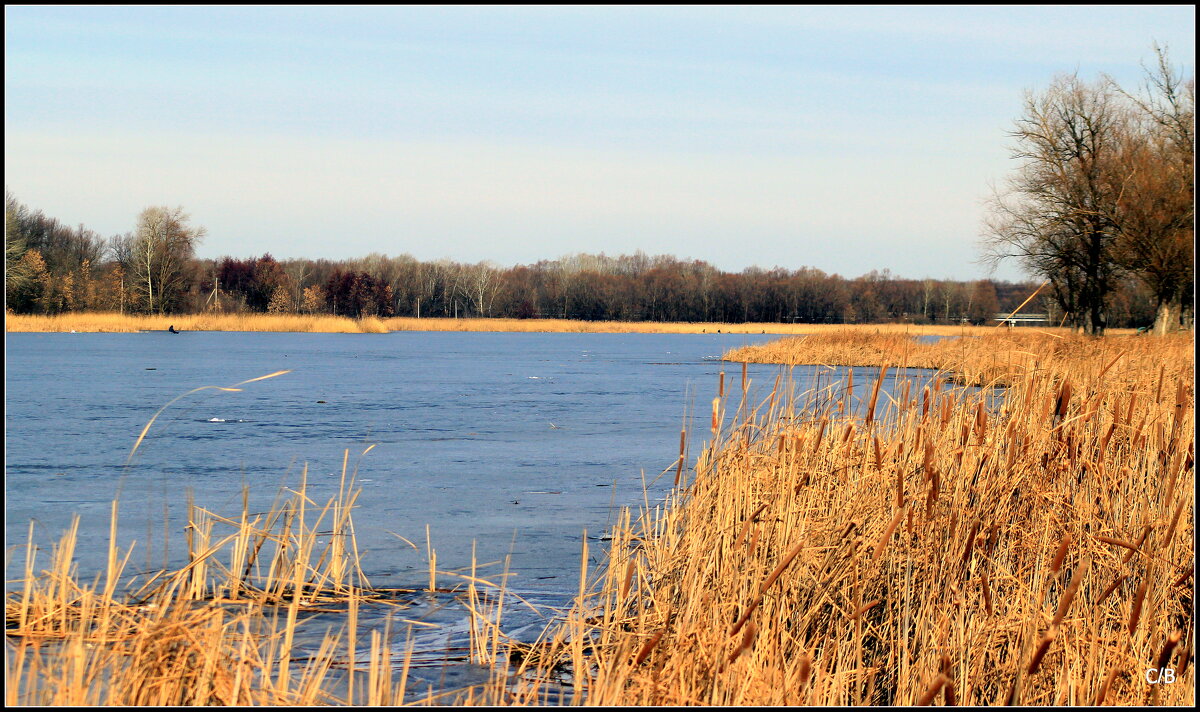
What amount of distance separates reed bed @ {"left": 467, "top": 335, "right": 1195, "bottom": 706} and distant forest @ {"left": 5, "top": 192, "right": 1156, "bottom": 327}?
5354 centimetres

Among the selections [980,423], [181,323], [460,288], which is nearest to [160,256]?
[181,323]

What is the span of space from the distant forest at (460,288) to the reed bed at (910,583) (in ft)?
176

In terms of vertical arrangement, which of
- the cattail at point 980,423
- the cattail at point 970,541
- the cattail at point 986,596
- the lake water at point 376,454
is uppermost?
the cattail at point 980,423

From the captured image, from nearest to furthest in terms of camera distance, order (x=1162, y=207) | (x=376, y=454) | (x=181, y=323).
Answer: (x=376, y=454)
(x=1162, y=207)
(x=181, y=323)

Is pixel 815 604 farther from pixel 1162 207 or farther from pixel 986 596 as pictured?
pixel 1162 207

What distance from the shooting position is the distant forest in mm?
58344

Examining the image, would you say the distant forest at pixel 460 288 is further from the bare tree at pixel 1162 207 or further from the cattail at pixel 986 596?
the cattail at pixel 986 596

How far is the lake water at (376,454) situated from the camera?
7.20 m

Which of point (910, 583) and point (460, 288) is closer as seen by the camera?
point (910, 583)

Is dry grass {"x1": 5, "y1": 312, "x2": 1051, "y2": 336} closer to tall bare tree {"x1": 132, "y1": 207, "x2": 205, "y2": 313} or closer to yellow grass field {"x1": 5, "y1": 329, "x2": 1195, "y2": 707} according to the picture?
tall bare tree {"x1": 132, "y1": 207, "x2": 205, "y2": 313}

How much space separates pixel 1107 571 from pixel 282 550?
12.9 feet

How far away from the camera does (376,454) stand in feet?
38.2

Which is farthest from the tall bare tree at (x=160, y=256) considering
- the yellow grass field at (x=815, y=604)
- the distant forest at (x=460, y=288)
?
the yellow grass field at (x=815, y=604)

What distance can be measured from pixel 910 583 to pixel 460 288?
95964 millimetres
